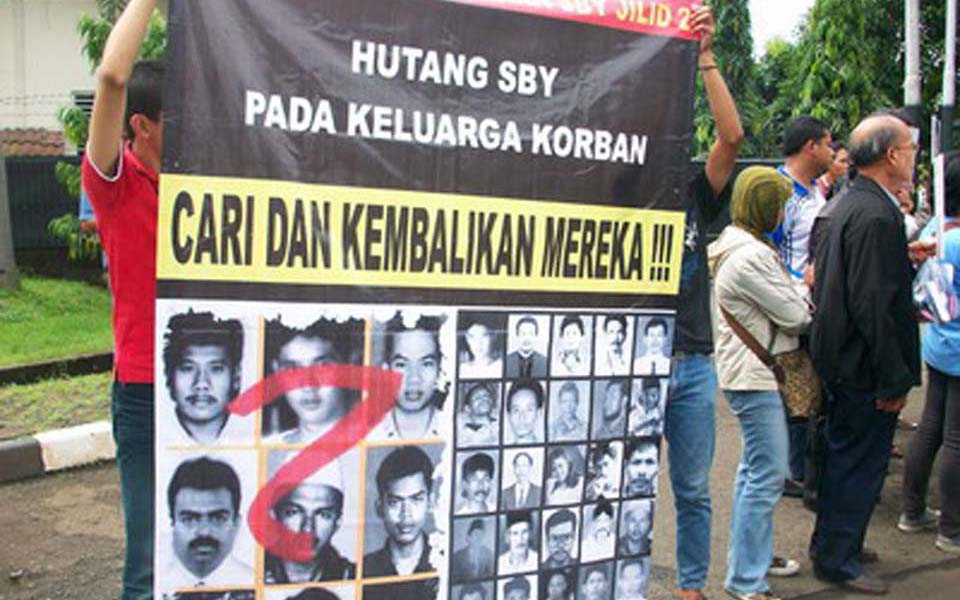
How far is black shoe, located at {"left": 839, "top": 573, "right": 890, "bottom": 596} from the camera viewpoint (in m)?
4.14

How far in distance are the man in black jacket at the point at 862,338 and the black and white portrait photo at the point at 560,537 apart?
1680 mm

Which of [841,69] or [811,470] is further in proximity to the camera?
[841,69]

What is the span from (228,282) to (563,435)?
37.9 inches

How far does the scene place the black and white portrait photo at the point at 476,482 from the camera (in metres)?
2.51

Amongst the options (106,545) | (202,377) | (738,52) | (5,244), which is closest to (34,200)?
(5,244)

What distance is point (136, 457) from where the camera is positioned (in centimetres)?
266

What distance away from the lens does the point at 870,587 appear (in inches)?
163

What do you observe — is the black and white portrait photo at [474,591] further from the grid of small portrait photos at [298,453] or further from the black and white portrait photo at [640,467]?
the black and white portrait photo at [640,467]

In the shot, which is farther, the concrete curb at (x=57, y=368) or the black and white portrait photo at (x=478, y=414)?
the concrete curb at (x=57, y=368)

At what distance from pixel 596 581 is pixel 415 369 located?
2.73ft

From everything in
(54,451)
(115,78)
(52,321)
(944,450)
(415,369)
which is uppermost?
(115,78)

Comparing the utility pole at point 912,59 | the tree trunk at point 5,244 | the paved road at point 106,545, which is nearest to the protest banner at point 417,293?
the paved road at point 106,545

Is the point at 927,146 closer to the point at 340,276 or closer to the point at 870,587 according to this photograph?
the point at 870,587

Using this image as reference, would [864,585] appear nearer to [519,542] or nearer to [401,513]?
[519,542]
